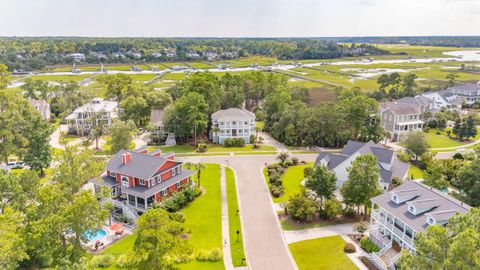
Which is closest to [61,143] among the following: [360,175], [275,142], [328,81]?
[275,142]

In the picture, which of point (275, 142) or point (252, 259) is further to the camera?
point (275, 142)

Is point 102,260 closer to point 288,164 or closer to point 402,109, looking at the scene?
point 288,164

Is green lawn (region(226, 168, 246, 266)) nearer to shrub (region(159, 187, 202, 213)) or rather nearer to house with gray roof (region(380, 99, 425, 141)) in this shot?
shrub (region(159, 187, 202, 213))

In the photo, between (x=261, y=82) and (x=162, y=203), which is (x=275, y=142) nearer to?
(x=261, y=82)

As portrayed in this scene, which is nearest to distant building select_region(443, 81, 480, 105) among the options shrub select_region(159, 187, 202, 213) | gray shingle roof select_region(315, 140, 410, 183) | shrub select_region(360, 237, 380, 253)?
gray shingle roof select_region(315, 140, 410, 183)

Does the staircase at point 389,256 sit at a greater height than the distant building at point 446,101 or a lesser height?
lesser

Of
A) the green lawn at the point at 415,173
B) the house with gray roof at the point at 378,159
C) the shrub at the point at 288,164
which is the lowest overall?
the green lawn at the point at 415,173

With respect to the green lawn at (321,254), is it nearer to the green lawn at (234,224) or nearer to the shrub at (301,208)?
the shrub at (301,208)

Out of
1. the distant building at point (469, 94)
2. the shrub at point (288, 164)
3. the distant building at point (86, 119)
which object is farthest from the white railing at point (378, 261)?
the distant building at point (469, 94)
